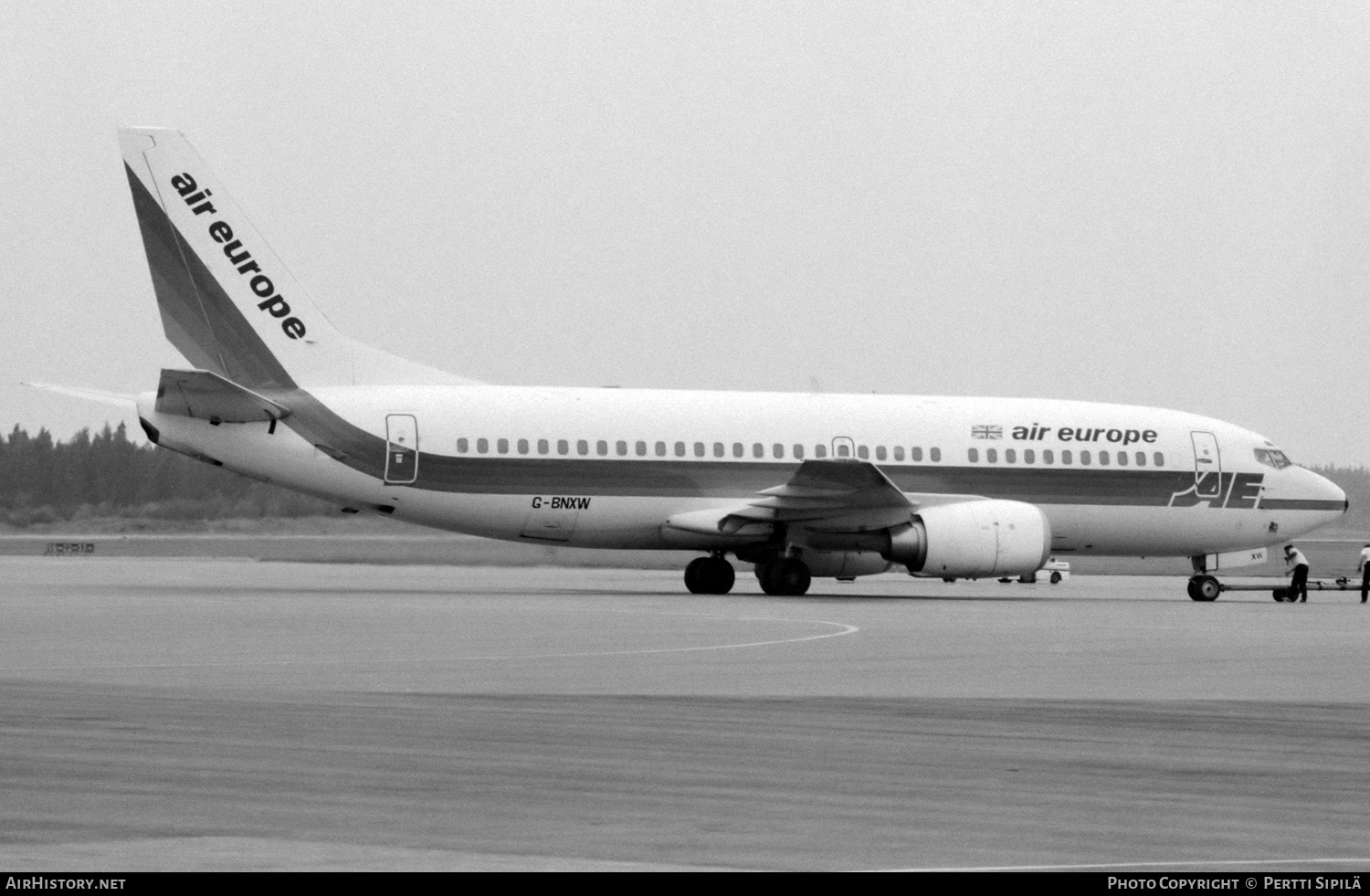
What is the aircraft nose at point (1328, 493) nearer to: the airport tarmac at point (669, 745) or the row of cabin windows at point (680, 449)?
the row of cabin windows at point (680, 449)

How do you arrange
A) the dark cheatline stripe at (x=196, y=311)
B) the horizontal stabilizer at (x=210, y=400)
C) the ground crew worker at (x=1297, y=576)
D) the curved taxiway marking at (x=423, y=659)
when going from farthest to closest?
1. the ground crew worker at (x=1297, y=576)
2. the dark cheatline stripe at (x=196, y=311)
3. the horizontal stabilizer at (x=210, y=400)
4. the curved taxiway marking at (x=423, y=659)

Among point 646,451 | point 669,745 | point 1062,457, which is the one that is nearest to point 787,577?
point 646,451

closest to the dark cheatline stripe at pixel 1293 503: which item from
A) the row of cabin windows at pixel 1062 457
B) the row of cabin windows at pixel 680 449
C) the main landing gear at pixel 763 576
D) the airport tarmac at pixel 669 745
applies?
the row of cabin windows at pixel 1062 457

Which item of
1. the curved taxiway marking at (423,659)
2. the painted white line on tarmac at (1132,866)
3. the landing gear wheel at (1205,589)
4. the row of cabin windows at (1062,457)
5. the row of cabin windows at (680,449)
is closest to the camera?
the painted white line on tarmac at (1132,866)

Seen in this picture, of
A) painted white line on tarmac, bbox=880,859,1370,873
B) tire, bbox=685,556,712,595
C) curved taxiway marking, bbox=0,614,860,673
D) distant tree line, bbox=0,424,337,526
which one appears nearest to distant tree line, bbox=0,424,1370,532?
distant tree line, bbox=0,424,337,526

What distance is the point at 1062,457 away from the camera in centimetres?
4019

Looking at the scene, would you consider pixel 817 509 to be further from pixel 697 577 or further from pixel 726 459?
pixel 697 577

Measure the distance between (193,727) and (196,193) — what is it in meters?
24.2

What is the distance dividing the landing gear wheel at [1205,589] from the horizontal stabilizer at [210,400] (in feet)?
58.5

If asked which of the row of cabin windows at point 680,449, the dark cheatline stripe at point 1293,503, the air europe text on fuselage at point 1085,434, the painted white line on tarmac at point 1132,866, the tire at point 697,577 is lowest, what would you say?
the painted white line on tarmac at point 1132,866

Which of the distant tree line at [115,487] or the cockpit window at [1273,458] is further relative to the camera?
the distant tree line at [115,487]

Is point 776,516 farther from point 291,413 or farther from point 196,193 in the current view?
point 196,193

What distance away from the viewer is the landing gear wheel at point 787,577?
3769 cm

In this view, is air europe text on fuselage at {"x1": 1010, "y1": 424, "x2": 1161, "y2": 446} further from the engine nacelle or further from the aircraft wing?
the aircraft wing
